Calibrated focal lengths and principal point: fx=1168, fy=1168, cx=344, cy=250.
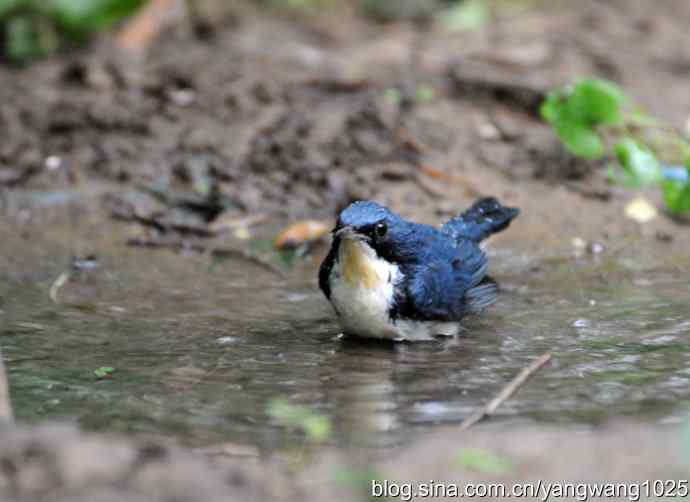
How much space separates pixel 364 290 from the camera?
6.00 m

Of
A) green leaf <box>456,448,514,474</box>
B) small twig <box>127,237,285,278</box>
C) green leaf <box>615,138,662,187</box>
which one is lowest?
green leaf <box>456,448,514,474</box>

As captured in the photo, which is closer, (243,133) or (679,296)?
(679,296)

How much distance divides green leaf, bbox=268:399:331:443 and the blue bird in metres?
1.04

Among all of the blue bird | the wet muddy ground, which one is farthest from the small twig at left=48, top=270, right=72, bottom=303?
the blue bird

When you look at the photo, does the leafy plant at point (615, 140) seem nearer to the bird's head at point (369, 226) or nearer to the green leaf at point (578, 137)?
the green leaf at point (578, 137)

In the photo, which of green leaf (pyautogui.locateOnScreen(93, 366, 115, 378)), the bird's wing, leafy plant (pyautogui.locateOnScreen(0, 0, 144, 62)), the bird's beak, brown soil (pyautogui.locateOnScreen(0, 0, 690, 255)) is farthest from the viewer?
leafy plant (pyautogui.locateOnScreen(0, 0, 144, 62))

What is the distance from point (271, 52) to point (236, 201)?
2367mm

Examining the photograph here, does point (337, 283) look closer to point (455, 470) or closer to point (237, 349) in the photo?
point (237, 349)

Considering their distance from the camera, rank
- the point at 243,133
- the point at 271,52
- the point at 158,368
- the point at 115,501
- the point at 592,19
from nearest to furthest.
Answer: the point at 115,501, the point at 158,368, the point at 243,133, the point at 271,52, the point at 592,19

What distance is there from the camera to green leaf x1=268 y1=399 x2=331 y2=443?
14.9 ft

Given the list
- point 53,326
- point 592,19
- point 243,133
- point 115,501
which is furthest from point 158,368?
point 592,19

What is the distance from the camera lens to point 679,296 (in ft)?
22.8

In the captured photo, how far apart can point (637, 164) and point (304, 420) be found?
4.16 metres

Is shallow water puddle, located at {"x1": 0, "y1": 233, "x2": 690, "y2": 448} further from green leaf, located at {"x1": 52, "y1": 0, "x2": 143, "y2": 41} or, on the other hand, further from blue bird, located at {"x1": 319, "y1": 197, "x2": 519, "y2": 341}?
green leaf, located at {"x1": 52, "y1": 0, "x2": 143, "y2": 41}
